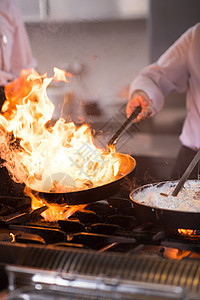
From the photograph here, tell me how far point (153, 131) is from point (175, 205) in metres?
1.57

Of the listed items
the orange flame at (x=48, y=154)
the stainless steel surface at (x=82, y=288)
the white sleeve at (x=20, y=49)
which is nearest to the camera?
the stainless steel surface at (x=82, y=288)

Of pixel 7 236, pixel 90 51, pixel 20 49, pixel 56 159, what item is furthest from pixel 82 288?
pixel 20 49

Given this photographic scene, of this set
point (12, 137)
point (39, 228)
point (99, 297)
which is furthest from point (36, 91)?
point (99, 297)

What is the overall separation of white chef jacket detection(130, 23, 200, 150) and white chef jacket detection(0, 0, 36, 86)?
0.73m

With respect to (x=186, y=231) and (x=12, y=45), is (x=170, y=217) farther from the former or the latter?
(x=12, y=45)

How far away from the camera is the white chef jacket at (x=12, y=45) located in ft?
8.28

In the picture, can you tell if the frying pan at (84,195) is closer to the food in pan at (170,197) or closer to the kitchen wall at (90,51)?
the food in pan at (170,197)

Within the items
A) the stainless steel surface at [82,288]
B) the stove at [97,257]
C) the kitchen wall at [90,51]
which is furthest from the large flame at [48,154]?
the stainless steel surface at [82,288]

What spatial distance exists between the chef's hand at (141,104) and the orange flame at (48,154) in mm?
245

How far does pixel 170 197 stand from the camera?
1.49m

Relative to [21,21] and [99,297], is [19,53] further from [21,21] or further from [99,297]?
[99,297]

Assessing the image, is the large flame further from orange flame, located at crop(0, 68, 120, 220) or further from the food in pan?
the food in pan

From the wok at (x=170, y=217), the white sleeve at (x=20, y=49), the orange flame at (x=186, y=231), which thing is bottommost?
the orange flame at (x=186, y=231)

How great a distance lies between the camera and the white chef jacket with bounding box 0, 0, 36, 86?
8.28ft
